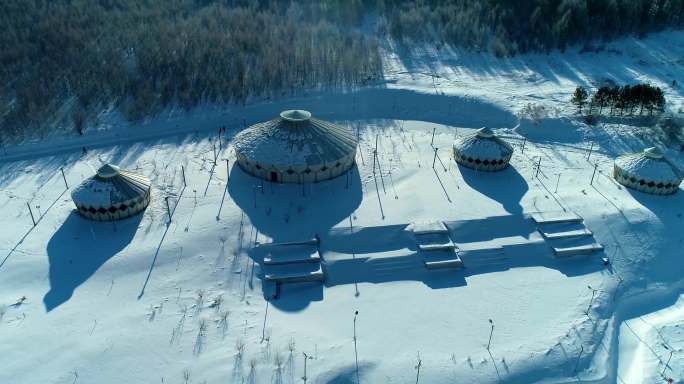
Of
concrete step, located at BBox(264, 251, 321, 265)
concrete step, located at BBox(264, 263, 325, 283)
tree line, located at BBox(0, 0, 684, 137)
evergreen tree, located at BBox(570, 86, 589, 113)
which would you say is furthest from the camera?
tree line, located at BBox(0, 0, 684, 137)

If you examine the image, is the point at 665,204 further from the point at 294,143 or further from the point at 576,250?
the point at 294,143

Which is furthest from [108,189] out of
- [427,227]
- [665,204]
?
[665,204]

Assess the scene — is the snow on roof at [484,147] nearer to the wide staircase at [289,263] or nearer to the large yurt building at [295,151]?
the large yurt building at [295,151]

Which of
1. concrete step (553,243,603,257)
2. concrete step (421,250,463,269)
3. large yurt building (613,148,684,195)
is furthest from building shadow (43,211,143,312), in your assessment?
large yurt building (613,148,684,195)

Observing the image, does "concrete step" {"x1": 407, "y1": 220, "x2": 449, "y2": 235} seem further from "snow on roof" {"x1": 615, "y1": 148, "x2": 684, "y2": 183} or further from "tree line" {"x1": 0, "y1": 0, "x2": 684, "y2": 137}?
"tree line" {"x1": 0, "y1": 0, "x2": 684, "y2": 137}

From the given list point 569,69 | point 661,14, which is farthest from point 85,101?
point 661,14

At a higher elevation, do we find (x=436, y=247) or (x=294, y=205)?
(x=294, y=205)

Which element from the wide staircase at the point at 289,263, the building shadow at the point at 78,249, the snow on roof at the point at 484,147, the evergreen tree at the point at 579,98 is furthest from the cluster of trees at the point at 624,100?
the building shadow at the point at 78,249
